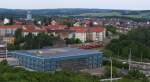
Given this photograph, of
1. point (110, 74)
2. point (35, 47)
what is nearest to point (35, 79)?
point (110, 74)

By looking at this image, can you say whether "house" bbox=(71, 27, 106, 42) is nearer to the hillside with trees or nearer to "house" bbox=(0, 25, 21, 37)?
"house" bbox=(0, 25, 21, 37)

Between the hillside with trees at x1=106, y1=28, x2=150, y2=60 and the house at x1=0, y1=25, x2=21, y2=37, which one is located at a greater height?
the house at x1=0, y1=25, x2=21, y2=37

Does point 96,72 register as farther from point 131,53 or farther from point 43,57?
point 131,53

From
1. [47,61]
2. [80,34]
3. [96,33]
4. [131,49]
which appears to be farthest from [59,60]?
[96,33]

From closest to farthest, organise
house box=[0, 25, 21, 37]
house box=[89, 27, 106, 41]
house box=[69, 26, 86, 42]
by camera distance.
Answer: house box=[69, 26, 86, 42] → house box=[0, 25, 21, 37] → house box=[89, 27, 106, 41]

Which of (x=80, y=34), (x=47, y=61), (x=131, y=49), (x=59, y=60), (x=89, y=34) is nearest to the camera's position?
(x=47, y=61)

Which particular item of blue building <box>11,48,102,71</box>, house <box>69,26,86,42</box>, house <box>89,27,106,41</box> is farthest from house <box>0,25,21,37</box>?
blue building <box>11,48,102,71</box>

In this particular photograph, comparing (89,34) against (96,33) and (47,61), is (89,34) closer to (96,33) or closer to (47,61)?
(96,33)

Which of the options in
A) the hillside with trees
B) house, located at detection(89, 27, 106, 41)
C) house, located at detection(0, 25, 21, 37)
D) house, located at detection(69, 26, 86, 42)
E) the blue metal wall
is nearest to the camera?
the blue metal wall
